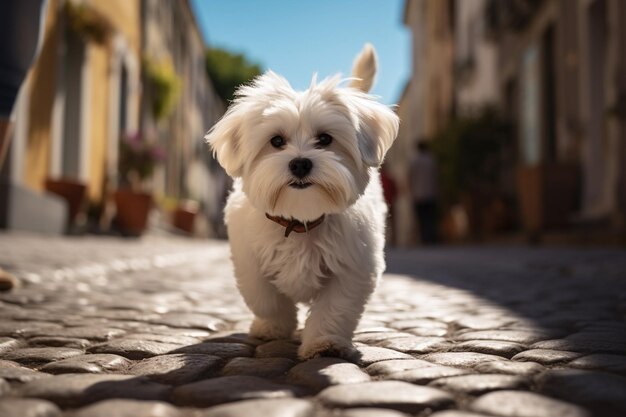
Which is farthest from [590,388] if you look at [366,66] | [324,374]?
[366,66]

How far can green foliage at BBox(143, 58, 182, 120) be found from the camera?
21.1 m

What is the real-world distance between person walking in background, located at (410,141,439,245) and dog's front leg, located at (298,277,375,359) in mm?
12960

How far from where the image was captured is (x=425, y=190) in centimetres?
1578

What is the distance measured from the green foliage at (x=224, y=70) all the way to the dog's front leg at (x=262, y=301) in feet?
183

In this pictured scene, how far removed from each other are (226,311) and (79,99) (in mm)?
11490

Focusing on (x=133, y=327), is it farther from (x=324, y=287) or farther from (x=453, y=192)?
(x=453, y=192)

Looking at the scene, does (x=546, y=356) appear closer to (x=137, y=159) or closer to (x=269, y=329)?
(x=269, y=329)

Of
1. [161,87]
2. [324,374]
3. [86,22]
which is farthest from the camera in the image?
[161,87]

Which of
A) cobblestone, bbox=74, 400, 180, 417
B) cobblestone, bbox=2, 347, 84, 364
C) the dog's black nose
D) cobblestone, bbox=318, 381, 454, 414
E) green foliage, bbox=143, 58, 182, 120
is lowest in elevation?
cobblestone, bbox=2, 347, 84, 364

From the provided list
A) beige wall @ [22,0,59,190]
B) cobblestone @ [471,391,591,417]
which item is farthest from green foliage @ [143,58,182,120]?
cobblestone @ [471,391,591,417]

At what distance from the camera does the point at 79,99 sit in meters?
14.6

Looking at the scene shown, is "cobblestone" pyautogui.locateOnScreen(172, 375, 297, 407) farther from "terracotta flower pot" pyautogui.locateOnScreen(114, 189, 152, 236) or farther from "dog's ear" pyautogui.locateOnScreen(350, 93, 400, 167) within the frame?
"terracotta flower pot" pyautogui.locateOnScreen(114, 189, 152, 236)

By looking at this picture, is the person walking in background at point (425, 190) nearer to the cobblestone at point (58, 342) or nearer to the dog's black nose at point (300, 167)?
the dog's black nose at point (300, 167)

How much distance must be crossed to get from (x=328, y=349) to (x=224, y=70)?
57.3 m
